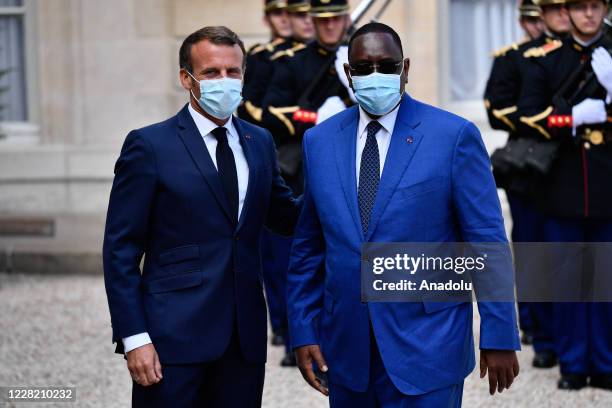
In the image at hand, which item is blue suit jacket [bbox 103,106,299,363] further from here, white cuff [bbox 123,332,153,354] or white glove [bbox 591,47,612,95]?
white glove [bbox 591,47,612,95]

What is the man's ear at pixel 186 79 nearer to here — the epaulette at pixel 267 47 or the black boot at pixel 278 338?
the epaulette at pixel 267 47

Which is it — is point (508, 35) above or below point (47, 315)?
above

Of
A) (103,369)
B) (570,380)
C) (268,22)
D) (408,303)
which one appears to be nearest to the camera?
(408,303)

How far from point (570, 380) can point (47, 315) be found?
4.00 m

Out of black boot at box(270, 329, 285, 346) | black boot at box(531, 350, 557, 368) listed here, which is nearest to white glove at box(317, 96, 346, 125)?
black boot at box(270, 329, 285, 346)

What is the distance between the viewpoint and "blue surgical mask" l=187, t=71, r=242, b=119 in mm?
3977

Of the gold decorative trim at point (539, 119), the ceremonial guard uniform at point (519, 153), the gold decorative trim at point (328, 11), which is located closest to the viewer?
the gold decorative trim at point (539, 119)

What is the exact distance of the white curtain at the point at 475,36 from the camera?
11305 millimetres

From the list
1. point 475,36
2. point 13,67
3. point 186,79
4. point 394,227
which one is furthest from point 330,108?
point 13,67

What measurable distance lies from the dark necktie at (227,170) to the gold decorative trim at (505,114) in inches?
128

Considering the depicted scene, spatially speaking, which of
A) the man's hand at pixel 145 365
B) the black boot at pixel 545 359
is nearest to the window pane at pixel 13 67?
the black boot at pixel 545 359

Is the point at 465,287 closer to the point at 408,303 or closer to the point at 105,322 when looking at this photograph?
the point at 408,303

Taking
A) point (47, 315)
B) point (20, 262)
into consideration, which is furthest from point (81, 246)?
point (47, 315)

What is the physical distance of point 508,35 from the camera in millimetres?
11336
